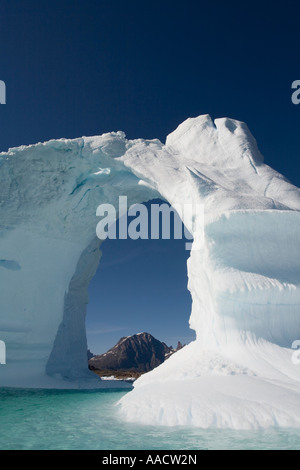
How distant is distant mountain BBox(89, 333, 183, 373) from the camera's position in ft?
151

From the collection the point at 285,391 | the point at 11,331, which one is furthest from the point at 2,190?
the point at 285,391

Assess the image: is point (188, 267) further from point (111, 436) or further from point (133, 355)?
point (133, 355)

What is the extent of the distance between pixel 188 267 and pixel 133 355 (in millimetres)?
41805

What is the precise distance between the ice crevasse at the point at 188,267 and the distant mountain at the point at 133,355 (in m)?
33.2

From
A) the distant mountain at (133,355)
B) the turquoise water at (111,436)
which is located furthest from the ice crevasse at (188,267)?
the distant mountain at (133,355)

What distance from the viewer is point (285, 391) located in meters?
5.25

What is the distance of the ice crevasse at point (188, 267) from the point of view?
560cm

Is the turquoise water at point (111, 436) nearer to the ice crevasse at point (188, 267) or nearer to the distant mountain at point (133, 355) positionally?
the ice crevasse at point (188, 267)

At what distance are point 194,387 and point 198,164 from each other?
18.7 feet

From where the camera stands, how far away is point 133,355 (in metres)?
48.1

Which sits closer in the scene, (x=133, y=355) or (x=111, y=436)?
(x=111, y=436)

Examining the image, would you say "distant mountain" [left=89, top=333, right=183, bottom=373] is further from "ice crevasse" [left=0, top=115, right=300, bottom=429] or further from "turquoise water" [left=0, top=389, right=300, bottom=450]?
"turquoise water" [left=0, top=389, right=300, bottom=450]

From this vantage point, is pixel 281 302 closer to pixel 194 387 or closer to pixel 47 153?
pixel 194 387

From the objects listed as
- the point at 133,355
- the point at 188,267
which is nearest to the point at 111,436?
the point at 188,267
